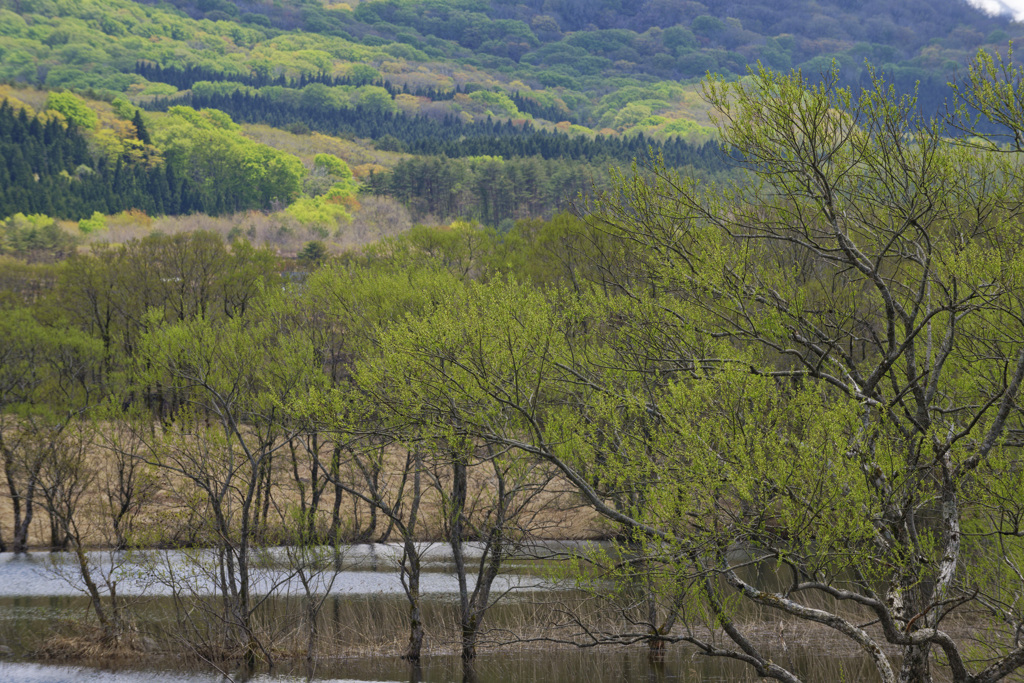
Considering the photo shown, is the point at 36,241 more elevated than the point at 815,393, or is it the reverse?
the point at 815,393

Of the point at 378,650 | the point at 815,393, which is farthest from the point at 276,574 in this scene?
the point at 815,393

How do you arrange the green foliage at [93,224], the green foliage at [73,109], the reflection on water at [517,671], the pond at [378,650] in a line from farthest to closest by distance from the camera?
the green foliage at [73,109] < the green foliage at [93,224] < the pond at [378,650] < the reflection on water at [517,671]

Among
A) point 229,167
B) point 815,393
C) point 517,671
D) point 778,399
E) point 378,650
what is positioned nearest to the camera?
point 815,393

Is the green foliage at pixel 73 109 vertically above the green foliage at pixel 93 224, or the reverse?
the green foliage at pixel 73 109

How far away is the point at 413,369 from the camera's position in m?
14.3

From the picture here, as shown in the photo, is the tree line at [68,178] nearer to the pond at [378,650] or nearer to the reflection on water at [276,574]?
the reflection on water at [276,574]

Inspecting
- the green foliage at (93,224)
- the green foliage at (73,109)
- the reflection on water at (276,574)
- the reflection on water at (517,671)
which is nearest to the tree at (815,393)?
the reflection on water at (517,671)

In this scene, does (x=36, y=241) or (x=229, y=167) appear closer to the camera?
(x=36, y=241)

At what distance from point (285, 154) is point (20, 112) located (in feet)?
176

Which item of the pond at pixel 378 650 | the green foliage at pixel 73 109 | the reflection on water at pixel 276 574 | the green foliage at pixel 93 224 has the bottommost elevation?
the green foliage at pixel 93 224

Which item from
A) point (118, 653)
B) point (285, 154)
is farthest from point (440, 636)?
point (285, 154)

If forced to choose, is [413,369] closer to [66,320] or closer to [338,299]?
[338,299]

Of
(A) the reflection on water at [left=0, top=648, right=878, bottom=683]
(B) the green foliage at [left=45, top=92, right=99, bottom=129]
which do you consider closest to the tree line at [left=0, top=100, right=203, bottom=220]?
(B) the green foliage at [left=45, top=92, right=99, bottom=129]

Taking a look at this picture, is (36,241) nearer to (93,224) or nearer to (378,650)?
(93,224)
